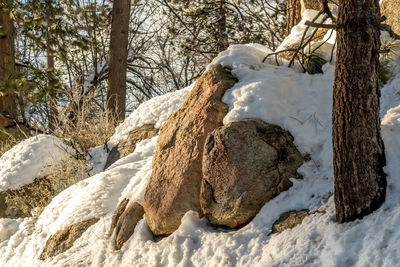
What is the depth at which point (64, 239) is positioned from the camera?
412 cm

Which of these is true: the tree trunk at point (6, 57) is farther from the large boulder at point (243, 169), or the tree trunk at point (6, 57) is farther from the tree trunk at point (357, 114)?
the tree trunk at point (357, 114)

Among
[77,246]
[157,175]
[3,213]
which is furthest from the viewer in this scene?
[3,213]

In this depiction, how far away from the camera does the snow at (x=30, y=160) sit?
20.2 ft

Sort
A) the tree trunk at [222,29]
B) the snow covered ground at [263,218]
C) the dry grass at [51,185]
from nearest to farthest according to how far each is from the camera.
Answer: the snow covered ground at [263,218] → the dry grass at [51,185] → the tree trunk at [222,29]

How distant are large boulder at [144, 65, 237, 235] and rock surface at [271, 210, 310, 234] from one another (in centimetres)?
69

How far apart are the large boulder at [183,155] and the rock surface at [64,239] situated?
84 cm

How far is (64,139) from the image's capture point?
272 inches

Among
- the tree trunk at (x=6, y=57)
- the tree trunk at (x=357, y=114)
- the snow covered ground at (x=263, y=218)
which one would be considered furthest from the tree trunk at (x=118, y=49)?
the tree trunk at (x=357, y=114)

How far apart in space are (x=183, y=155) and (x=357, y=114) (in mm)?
1465

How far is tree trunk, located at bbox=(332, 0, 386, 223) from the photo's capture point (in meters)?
2.58

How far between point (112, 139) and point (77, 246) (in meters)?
2.99

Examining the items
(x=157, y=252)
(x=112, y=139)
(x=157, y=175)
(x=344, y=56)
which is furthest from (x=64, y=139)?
(x=344, y=56)

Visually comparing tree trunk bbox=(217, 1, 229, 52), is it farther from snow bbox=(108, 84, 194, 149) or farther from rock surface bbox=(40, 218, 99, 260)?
rock surface bbox=(40, 218, 99, 260)

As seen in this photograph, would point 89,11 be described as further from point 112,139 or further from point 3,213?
point 3,213
